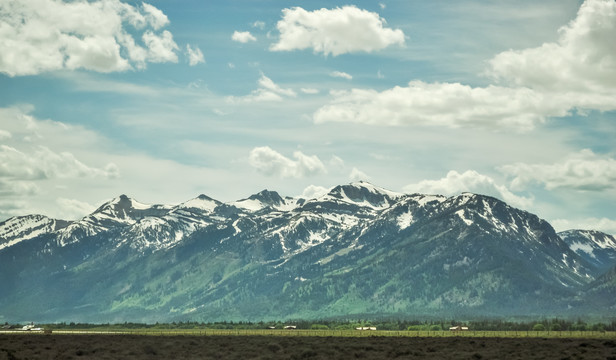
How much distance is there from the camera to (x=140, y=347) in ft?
433

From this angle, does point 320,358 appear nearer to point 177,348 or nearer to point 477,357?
point 477,357

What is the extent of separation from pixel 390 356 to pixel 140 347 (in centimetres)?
4427

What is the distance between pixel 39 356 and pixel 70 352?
11.5 meters

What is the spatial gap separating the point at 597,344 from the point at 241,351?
57830mm

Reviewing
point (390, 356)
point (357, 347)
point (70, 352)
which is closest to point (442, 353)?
point (390, 356)

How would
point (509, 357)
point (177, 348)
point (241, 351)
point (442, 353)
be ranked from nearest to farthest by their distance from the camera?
point (509, 357) → point (442, 353) → point (241, 351) → point (177, 348)

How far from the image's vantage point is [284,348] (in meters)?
132

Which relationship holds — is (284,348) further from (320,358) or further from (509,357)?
(509,357)

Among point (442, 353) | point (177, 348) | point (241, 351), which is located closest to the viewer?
point (442, 353)

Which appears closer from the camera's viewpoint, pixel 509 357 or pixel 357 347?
pixel 509 357

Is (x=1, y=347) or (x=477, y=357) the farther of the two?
(x=1, y=347)

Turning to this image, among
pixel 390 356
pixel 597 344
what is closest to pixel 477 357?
pixel 390 356

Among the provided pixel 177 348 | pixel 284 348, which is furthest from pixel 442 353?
pixel 177 348

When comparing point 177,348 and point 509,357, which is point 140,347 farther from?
point 509,357
